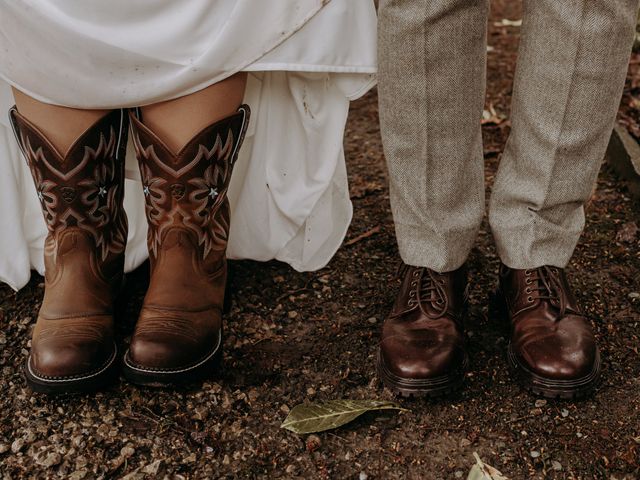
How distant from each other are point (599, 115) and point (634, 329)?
575mm

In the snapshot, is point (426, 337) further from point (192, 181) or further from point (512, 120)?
point (192, 181)

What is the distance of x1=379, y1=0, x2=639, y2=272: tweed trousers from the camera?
52.6 inches

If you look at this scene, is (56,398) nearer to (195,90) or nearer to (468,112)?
(195,90)

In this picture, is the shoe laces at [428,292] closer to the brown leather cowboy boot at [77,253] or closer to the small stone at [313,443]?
the small stone at [313,443]

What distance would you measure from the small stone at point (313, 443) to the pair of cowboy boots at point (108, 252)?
27 centimetres

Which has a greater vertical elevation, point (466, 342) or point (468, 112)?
point (468, 112)

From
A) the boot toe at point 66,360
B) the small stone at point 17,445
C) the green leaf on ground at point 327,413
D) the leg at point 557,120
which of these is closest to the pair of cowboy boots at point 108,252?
the boot toe at point 66,360

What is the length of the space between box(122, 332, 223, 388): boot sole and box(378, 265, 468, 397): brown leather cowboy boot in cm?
36

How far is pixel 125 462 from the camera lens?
1381 mm

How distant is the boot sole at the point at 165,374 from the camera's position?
149cm

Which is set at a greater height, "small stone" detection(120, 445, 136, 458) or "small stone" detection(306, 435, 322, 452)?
"small stone" detection(120, 445, 136, 458)

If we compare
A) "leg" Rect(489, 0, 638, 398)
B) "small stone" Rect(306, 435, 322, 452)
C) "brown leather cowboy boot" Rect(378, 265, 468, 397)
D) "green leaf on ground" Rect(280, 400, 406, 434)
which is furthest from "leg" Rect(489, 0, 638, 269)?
"small stone" Rect(306, 435, 322, 452)

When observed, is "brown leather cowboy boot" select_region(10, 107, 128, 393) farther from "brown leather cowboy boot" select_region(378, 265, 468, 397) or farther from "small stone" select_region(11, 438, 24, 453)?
"brown leather cowboy boot" select_region(378, 265, 468, 397)

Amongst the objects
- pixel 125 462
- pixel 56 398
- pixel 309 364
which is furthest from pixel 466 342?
pixel 56 398
